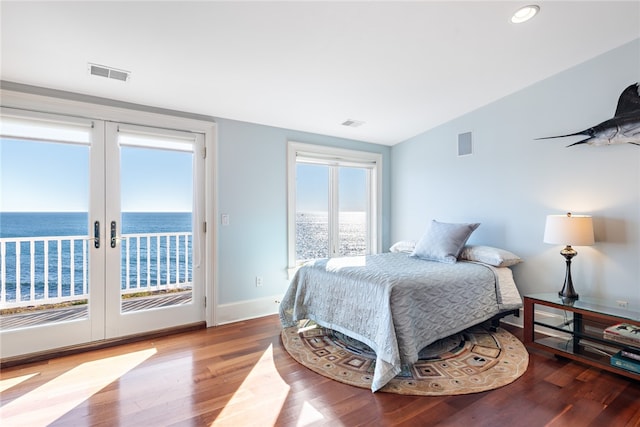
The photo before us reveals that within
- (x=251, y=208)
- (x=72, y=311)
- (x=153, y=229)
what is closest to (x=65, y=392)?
(x=72, y=311)

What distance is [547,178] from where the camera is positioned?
10.3 ft

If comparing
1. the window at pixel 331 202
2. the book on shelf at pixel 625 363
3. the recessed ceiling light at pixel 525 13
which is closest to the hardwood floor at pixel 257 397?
the book on shelf at pixel 625 363

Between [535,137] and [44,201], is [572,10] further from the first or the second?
[44,201]

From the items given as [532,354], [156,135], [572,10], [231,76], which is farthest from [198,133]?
[532,354]

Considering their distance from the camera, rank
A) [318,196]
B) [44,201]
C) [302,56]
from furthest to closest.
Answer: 1. [318,196]
2. [44,201]
3. [302,56]

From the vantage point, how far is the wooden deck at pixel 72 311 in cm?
262

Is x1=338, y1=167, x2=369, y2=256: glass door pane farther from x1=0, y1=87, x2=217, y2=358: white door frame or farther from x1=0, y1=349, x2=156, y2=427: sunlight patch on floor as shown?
x1=0, y1=349, x2=156, y2=427: sunlight patch on floor

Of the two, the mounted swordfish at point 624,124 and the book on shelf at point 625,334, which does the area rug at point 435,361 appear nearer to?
the book on shelf at point 625,334

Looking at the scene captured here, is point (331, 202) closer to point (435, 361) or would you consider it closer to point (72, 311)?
point (435, 361)

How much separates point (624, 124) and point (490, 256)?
1.50 metres

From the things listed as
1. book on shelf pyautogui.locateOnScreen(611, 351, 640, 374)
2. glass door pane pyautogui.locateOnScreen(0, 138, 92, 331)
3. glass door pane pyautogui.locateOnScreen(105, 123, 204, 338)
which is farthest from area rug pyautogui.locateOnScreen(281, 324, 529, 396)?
glass door pane pyautogui.locateOnScreen(0, 138, 92, 331)

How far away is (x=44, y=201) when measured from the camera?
8.63 feet

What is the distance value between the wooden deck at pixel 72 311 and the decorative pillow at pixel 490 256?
292 centimetres

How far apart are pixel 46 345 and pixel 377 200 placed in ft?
12.8
